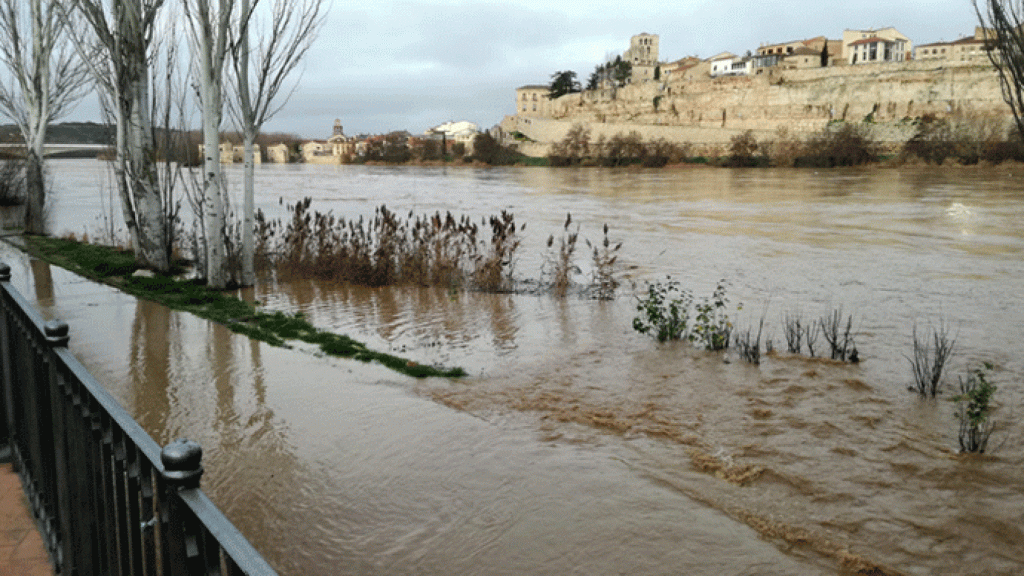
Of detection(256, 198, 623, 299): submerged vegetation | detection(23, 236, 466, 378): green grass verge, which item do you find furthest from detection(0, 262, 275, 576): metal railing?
detection(256, 198, 623, 299): submerged vegetation

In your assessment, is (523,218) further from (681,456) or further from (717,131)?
(717,131)

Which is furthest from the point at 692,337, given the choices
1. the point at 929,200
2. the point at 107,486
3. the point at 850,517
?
the point at 929,200

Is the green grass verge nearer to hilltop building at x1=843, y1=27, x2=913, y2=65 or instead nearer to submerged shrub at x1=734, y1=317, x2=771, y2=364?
submerged shrub at x1=734, y1=317, x2=771, y2=364

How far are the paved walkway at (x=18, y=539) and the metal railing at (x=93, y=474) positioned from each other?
9 centimetres

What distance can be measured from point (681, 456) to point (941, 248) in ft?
56.6

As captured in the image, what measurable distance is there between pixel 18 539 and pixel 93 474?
1.32 metres

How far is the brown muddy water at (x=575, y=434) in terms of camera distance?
15.4ft

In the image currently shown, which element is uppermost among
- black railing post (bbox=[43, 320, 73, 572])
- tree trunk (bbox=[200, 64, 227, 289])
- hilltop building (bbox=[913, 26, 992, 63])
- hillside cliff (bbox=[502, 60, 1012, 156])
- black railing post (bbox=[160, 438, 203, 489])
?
hilltop building (bbox=[913, 26, 992, 63])

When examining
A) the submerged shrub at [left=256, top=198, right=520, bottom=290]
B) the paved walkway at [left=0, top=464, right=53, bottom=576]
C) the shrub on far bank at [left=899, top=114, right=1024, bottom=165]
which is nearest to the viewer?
the paved walkway at [left=0, top=464, right=53, bottom=576]

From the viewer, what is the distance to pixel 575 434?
21.6 ft

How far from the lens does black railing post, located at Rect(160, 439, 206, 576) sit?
1.69 meters

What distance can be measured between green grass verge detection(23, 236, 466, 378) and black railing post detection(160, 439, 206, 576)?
640 cm

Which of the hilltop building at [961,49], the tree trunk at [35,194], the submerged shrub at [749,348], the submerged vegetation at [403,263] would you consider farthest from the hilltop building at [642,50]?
the submerged shrub at [749,348]

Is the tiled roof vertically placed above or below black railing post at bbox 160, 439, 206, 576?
above
